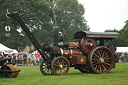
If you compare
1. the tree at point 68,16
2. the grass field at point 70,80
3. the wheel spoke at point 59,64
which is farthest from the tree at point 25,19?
the grass field at point 70,80

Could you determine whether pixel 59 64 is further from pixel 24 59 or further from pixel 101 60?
pixel 24 59

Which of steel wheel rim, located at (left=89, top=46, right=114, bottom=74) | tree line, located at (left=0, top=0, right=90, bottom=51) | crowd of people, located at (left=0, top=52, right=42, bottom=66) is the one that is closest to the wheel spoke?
steel wheel rim, located at (left=89, top=46, right=114, bottom=74)

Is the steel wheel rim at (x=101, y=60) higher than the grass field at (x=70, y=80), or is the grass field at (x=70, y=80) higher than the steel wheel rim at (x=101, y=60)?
the steel wheel rim at (x=101, y=60)

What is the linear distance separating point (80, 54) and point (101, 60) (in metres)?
1.30

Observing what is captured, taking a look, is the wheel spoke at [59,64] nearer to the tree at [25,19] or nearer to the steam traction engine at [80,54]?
the steam traction engine at [80,54]

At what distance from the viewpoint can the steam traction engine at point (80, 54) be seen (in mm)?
15423

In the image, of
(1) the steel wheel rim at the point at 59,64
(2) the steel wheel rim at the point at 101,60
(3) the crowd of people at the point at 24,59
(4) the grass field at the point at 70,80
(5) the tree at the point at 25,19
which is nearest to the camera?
(4) the grass field at the point at 70,80

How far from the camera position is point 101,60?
16.3 m

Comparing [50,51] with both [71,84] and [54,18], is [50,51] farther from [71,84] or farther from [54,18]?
[54,18]

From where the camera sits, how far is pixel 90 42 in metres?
16.5

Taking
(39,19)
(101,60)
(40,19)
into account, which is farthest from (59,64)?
(40,19)

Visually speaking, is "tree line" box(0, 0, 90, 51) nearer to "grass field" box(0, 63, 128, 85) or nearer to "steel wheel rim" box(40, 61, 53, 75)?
"steel wheel rim" box(40, 61, 53, 75)

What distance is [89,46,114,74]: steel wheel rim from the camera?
1603cm

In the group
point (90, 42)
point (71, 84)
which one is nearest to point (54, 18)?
point (90, 42)
